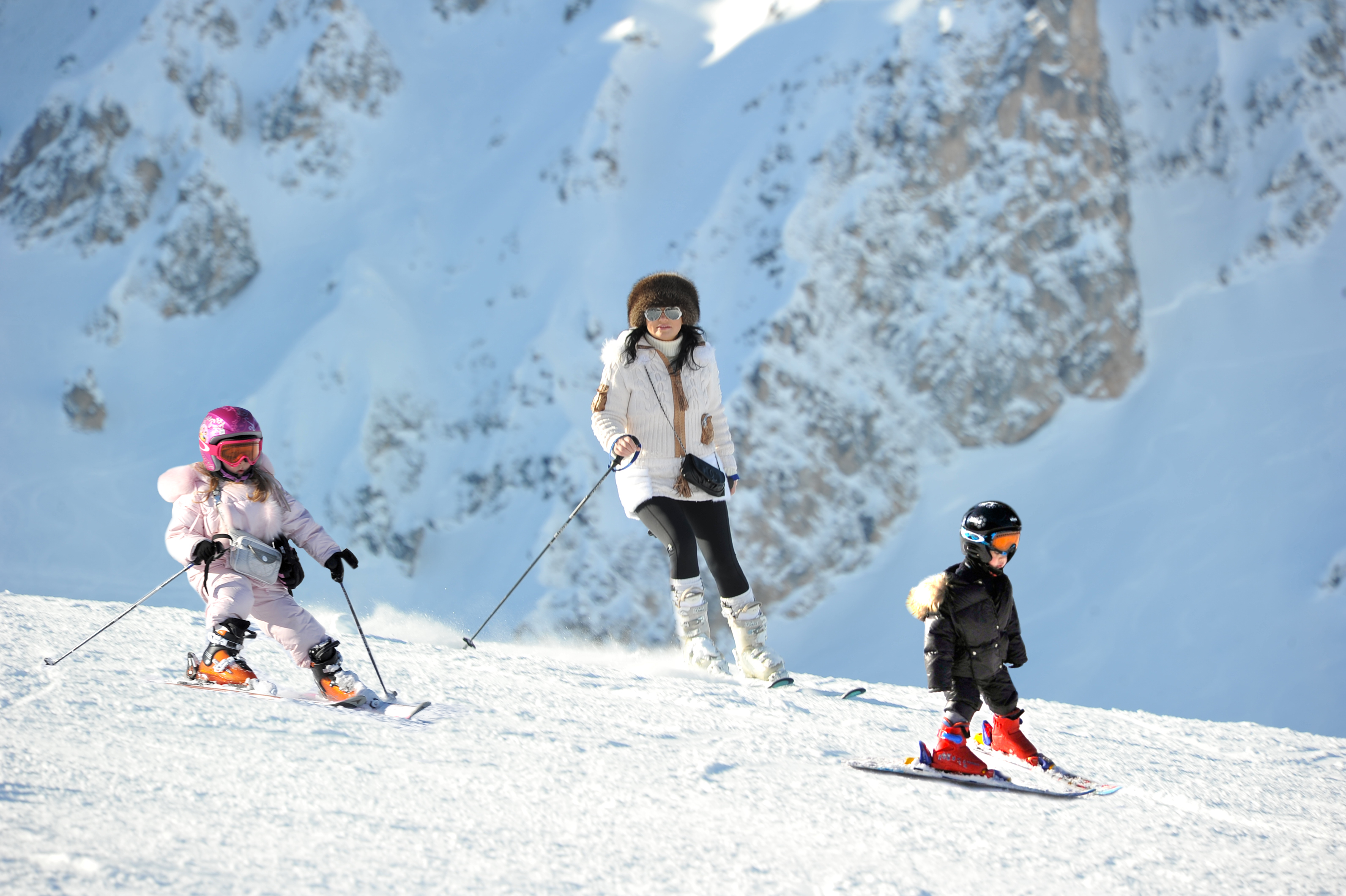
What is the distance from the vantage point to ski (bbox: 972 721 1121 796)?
3.18 m

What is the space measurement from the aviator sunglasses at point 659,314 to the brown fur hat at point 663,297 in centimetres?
2

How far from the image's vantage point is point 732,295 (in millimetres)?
42781

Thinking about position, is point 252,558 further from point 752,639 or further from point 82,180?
point 82,180

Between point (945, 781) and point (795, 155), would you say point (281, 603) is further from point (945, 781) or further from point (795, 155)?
point (795, 155)

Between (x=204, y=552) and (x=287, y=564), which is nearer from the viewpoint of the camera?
(x=204, y=552)

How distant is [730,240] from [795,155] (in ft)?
16.9

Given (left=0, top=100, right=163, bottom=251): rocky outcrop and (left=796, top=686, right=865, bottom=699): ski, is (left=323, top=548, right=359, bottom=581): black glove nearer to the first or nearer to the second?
(left=796, top=686, right=865, bottom=699): ski

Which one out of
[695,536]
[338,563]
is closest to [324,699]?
[338,563]

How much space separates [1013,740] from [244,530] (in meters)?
2.87

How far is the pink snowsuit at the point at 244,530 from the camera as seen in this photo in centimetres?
354

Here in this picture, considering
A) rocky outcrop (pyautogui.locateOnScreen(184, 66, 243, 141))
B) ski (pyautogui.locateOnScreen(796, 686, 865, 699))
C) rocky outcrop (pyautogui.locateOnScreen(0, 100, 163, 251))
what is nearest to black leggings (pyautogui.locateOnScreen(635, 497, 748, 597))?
ski (pyautogui.locateOnScreen(796, 686, 865, 699))

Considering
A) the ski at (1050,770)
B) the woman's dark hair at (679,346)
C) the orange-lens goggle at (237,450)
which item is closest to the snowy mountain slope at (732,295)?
the woman's dark hair at (679,346)

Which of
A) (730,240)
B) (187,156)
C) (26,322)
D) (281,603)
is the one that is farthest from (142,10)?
(281,603)

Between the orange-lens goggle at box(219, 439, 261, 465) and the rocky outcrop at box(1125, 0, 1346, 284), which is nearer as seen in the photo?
the orange-lens goggle at box(219, 439, 261, 465)
